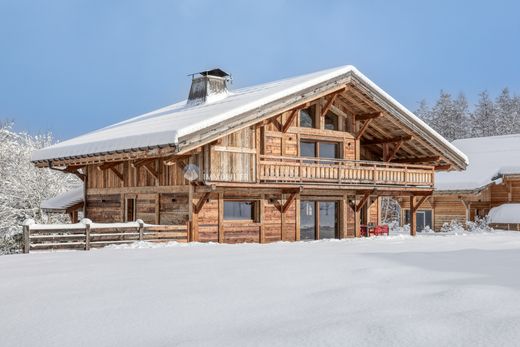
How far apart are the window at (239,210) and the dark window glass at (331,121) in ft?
16.8

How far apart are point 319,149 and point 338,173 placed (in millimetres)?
2187

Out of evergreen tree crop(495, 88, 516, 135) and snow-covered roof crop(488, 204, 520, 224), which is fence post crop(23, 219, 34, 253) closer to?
snow-covered roof crop(488, 204, 520, 224)

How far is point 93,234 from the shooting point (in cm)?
1711

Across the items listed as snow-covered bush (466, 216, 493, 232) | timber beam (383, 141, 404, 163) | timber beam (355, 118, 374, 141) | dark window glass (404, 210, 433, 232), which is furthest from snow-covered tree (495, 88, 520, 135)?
timber beam (355, 118, 374, 141)

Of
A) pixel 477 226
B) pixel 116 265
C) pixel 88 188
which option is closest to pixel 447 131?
pixel 477 226

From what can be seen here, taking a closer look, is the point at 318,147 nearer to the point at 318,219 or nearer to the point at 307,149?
the point at 307,149

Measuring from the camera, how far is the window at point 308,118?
2353 centimetres

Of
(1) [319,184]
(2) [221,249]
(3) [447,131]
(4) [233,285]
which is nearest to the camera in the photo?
(4) [233,285]

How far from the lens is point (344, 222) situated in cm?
2450

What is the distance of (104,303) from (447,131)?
63.9 metres

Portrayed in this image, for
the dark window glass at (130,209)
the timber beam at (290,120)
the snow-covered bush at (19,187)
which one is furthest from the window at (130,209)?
the snow-covered bush at (19,187)

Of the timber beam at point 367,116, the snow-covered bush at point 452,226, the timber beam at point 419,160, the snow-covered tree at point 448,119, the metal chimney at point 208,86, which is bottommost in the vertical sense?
the snow-covered bush at point 452,226

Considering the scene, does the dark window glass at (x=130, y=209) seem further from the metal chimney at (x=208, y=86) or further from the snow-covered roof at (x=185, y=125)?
the metal chimney at (x=208, y=86)

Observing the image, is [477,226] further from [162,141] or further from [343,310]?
[343,310]
